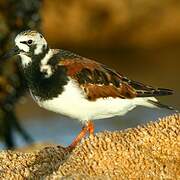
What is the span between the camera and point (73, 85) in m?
8.51

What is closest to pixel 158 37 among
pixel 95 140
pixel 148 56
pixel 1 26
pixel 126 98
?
pixel 148 56

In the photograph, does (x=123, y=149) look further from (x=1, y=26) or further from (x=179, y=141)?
(x=1, y=26)

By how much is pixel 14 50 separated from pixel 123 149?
226cm

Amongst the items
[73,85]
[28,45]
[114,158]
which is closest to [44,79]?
[73,85]

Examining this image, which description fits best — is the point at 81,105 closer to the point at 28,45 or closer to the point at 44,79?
the point at 44,79

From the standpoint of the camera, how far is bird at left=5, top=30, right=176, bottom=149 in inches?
332

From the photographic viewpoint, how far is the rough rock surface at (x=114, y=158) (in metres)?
6.70

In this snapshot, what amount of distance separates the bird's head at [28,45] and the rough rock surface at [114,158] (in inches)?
56.5

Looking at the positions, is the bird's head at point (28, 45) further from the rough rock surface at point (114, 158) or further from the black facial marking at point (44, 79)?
the rough rock surface at point (114, 158)

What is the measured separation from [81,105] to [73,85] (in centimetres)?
23

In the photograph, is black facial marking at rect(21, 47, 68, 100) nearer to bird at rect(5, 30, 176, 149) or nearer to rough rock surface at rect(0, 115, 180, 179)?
bird at rect(5, 30, 176, 149)

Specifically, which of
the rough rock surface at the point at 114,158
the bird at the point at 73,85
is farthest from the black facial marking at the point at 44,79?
the rough rock surface at the point at 114,158

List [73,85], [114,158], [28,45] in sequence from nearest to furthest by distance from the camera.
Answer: [114,158], [73,85], [28,45]

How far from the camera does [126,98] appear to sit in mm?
8938
